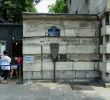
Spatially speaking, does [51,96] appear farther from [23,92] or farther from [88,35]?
[88,35]

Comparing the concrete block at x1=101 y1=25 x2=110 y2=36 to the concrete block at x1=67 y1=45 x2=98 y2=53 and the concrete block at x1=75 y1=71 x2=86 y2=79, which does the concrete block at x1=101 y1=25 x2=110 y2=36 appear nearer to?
the concrete block at x1=67 y1=45 x2=98 y2=53

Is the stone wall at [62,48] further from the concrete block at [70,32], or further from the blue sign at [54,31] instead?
the blue sign at [54,31]

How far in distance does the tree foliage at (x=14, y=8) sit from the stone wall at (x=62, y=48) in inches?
934

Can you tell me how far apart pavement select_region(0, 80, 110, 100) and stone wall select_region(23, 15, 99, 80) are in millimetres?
635

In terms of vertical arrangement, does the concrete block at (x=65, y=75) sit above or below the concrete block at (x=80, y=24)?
below

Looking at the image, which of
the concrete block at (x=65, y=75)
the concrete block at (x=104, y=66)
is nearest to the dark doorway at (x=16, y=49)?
the concrete block at (x=65, y=75)

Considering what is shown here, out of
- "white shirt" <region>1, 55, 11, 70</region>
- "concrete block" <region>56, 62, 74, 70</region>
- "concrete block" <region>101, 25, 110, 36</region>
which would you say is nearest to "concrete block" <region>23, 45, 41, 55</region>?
"white shirt" <region>1, 55, 11, 70</region>

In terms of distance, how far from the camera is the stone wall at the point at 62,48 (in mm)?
A: 15750

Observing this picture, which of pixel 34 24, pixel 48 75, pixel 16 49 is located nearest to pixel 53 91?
pixel 48 75

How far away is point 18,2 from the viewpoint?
39.2 meters

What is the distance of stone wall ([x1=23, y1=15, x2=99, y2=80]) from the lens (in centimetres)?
1575

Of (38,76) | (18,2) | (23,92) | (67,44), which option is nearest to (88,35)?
(67,44)

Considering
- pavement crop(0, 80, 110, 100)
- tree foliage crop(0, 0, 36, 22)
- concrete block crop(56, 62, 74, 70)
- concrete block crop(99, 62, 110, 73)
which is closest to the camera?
pavement crop(0, 80, 110, 100)

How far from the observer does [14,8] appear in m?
39.3
